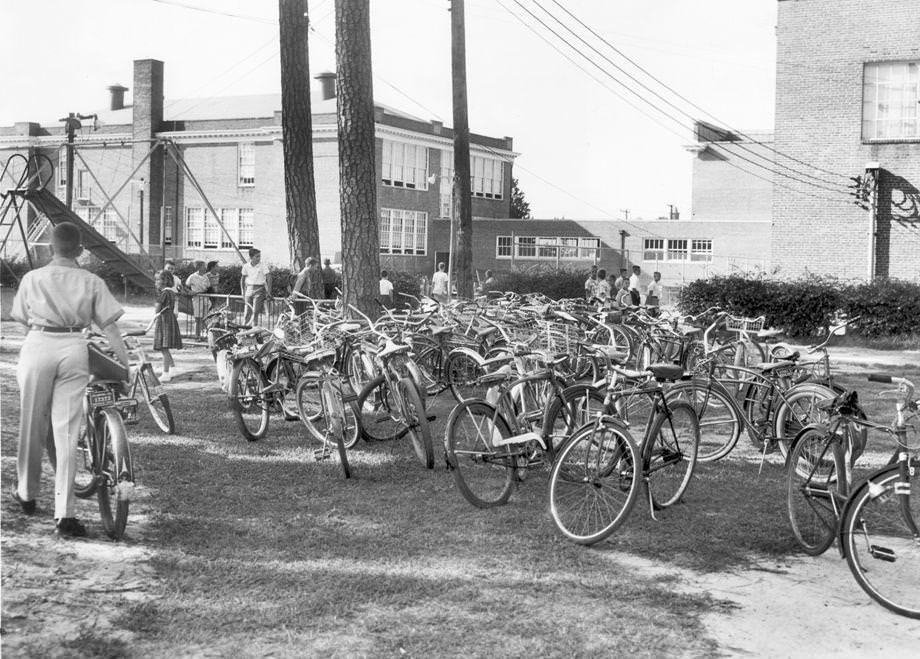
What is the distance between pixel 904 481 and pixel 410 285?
26.6 metres

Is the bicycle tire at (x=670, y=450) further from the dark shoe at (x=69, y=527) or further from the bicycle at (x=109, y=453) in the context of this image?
the dark shoe at (x=69, y=527)

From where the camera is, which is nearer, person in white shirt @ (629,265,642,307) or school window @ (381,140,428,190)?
person in white shirt @ (629,265,642,307)

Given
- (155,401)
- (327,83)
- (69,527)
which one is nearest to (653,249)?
(327,83)

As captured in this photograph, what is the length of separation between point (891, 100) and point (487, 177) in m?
30.8

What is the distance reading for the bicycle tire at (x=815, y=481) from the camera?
247 inches

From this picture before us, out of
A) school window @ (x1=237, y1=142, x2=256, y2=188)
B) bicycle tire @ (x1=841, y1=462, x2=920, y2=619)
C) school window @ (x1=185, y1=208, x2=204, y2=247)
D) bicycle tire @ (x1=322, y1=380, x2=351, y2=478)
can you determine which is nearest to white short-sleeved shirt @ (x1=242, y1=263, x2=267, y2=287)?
bicycle tire @ (x1=322, y1=380, x2=351, y2=478)

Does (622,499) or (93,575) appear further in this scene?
(622,499)

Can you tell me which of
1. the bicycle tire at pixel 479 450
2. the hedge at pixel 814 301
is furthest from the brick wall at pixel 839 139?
the bicycle tire at pixel 479 450

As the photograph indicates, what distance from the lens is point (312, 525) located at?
6691mm

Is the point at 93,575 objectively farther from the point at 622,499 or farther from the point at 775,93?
the point at 775,93

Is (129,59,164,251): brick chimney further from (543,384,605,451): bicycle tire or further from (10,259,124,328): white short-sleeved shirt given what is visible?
(10,259,124,328): white short-sleeved shirt

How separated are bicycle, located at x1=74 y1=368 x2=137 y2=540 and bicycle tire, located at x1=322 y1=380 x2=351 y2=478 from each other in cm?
190

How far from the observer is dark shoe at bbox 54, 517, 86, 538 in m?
5.95

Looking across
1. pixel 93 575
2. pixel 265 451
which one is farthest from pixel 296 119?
pixel 93 575
